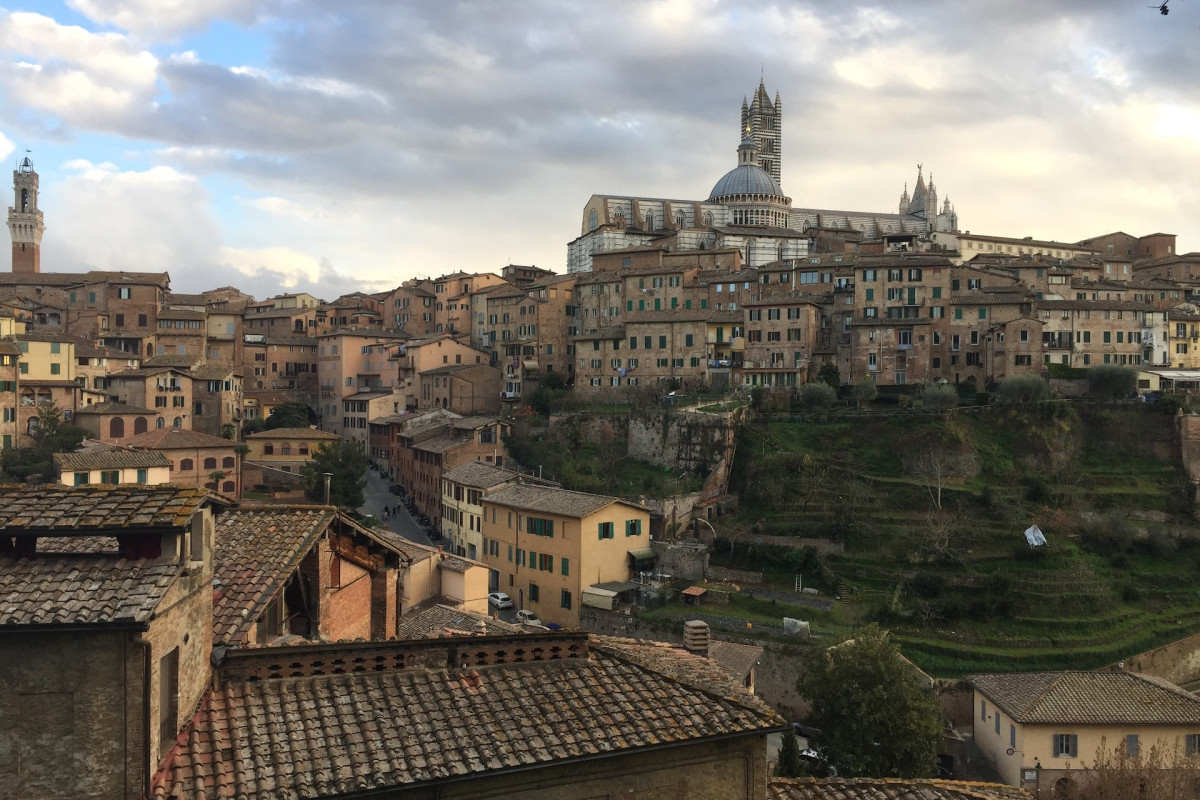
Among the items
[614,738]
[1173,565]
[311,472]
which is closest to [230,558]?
[614,738]

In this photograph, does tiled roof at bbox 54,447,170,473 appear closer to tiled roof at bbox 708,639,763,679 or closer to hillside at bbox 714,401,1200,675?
hillside at bbox 714,401,1200,675

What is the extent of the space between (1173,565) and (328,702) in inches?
1796

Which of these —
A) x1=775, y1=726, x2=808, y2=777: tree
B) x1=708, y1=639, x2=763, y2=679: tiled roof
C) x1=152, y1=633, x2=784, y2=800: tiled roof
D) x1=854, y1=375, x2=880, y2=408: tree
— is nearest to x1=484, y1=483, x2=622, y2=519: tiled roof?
x1=708, y1=639, x2=763, y2=679: tiled roof

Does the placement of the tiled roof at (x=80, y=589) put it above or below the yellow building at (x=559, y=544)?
above

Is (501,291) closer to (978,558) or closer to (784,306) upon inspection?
(784,306)

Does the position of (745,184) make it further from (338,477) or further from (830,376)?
(338,477)

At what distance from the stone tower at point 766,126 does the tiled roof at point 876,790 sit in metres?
109

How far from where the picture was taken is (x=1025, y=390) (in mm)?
52750

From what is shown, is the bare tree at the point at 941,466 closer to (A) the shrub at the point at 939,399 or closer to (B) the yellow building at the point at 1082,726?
(A) the shrub at the point at 939,399

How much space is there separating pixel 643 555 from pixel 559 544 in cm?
458

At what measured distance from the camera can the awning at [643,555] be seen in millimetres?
44531

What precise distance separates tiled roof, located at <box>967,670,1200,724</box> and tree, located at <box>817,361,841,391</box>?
28.3 m

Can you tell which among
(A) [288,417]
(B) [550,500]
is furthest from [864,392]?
(A) [288,417]

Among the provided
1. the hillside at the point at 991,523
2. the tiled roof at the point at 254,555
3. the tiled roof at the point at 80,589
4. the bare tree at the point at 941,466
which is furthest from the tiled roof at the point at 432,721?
the bare tree at the point at 941,466
